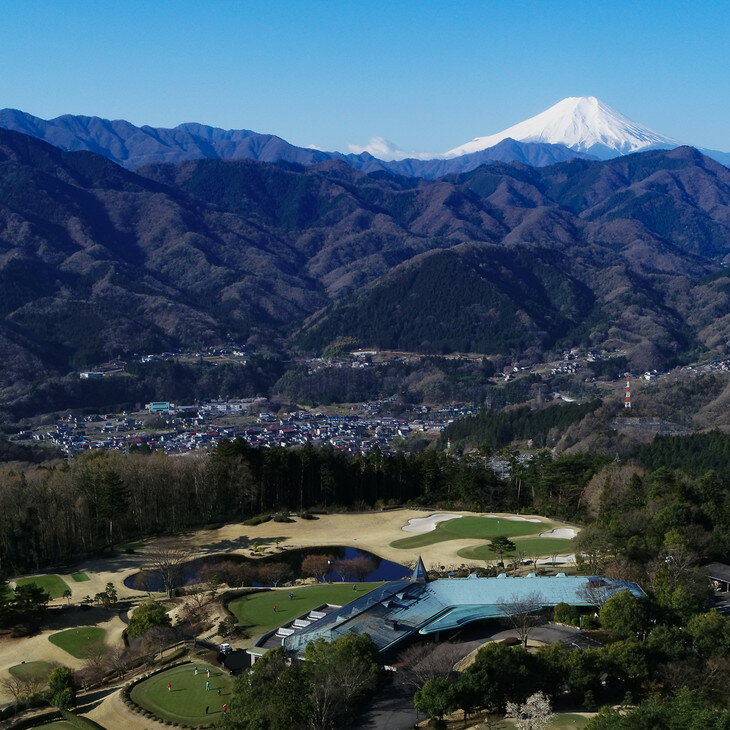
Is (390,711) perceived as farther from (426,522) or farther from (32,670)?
(426,522)

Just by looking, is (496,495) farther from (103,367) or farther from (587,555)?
(103,367)

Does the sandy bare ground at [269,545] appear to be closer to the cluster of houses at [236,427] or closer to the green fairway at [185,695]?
the green fairway at [185,695]

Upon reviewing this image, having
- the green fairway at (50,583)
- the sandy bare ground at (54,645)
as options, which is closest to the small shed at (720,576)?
the sandy bare ground at (54,645)

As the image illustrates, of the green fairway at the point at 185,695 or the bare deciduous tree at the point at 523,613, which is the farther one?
the bare deciduous tree at the point at 523,613

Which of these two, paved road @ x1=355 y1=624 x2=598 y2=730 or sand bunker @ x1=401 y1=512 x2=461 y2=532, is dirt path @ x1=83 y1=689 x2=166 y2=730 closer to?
paved road @ x1=355 y1=624 x2=598 y2=730

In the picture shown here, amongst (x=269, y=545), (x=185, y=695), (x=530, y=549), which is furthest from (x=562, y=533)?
(x=185, y=695)

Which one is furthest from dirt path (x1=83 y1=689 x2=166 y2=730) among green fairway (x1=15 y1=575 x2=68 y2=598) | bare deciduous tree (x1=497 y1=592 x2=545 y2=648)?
green fairway (x1=15 y1=575 x2=68 y2=598)

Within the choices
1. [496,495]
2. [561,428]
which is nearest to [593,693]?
[496,495]
